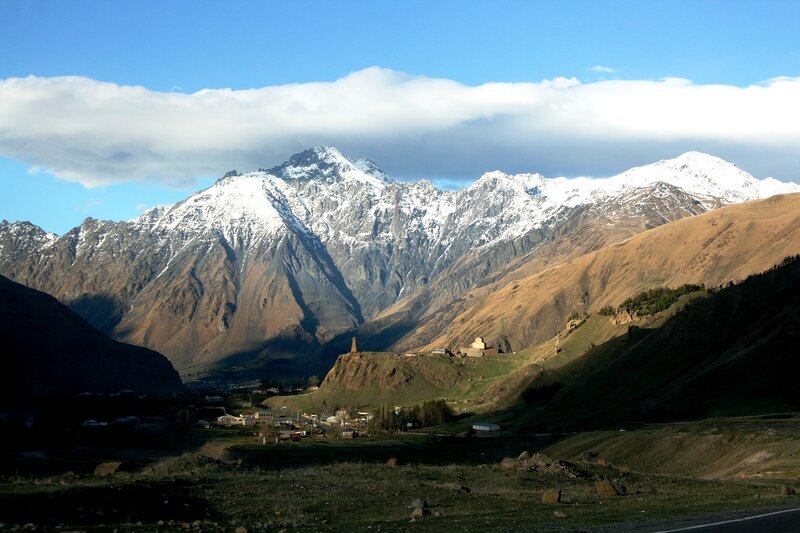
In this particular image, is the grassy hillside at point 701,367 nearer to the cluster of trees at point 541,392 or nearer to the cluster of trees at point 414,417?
the cluster of trees at point 541,392

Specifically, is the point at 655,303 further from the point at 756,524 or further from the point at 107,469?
the point at 756,524

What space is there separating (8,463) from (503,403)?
11691cm

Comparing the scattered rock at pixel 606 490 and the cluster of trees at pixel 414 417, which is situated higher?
the scattered rock at pixel 606 490

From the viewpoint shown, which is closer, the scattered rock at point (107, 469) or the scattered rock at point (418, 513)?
the scattered rock at point (418, 513)

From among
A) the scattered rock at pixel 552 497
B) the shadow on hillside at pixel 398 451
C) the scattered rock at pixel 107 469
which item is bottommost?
the shadow on hillside at pixel 398 451

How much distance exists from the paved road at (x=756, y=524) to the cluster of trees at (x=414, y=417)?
472 ft

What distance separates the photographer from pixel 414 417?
18675 centimetres

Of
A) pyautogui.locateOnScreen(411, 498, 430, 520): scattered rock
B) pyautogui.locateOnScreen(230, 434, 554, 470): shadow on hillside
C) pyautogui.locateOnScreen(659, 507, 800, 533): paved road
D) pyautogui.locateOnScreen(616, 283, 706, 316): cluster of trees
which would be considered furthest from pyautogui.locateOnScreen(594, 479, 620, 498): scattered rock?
pyautogui.locateOnScreen(616, 283, 706, 316): cluster of trees

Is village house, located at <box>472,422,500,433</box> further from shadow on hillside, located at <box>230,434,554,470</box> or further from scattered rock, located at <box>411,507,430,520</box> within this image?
scattered rock, located at <box>411,507,430,520</box>

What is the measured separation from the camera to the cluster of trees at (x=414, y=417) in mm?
177250

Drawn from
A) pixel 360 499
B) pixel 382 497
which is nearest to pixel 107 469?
pixel 360 499

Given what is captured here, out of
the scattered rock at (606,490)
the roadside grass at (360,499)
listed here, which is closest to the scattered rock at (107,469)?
the roadside grass at (360,499)

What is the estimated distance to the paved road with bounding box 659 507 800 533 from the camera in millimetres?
29562

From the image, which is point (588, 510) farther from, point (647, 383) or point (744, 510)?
point (647, 383)
